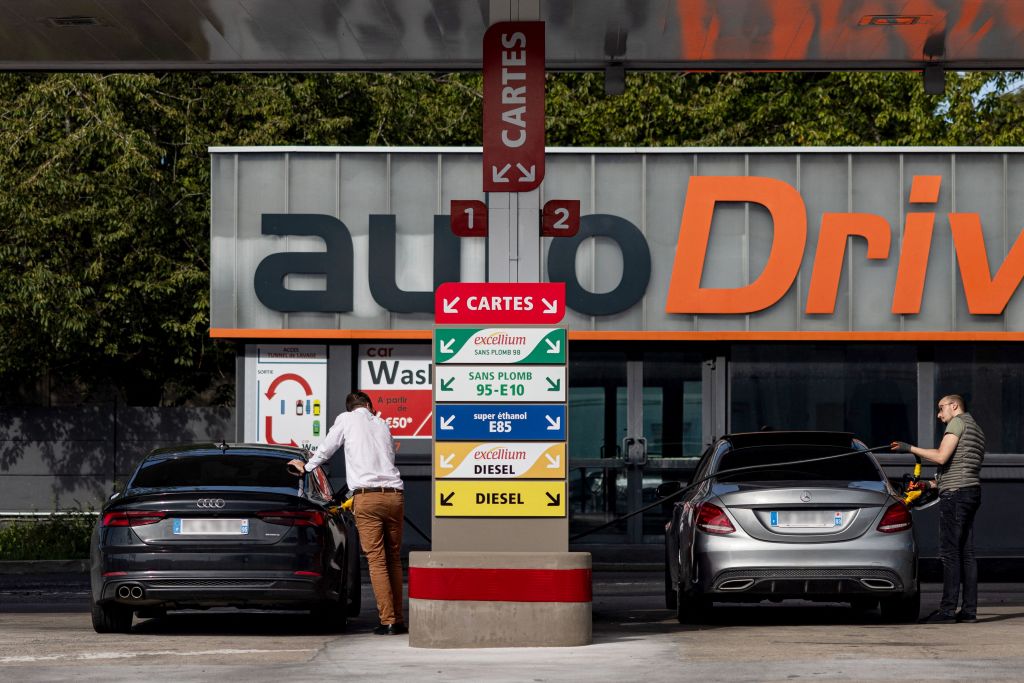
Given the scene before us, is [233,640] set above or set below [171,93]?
below

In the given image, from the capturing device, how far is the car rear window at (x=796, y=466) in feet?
42.2

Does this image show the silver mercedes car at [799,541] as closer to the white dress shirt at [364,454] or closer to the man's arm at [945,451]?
the man's arm at [945,451]

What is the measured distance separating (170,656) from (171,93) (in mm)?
19821

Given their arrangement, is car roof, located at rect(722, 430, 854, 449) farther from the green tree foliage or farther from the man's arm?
the green tree foliage

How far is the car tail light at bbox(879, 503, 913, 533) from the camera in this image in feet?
A: 40.7

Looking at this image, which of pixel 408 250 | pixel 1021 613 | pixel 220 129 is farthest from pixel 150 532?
pixel 220 129

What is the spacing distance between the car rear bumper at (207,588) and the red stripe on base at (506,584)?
1288 mm

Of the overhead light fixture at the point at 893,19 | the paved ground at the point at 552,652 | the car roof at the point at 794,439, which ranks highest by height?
the overhead light fixture at the point at 893,19

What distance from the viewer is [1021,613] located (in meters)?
14.2

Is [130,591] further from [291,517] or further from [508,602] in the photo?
[508,602]

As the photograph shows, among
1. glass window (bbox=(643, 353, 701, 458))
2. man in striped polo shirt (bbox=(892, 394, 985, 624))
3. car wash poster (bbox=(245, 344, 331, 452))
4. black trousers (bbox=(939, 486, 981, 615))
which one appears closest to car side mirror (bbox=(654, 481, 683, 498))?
man in striped polo shirt (bbox=(892, 394, 985, 624))

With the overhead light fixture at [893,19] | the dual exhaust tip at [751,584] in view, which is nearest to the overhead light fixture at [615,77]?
the overhead light fixture at [893,19]

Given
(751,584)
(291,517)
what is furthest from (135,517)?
(751,584)

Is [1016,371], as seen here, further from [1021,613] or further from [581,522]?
[1021,613]
